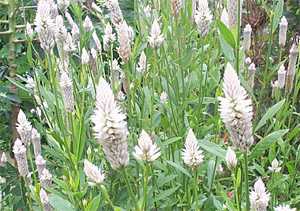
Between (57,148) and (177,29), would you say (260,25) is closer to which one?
(177,29)

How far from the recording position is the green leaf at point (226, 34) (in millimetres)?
1240

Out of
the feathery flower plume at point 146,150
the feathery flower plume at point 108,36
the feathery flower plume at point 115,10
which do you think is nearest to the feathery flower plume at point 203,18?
the feathery flower plume at point 115,10

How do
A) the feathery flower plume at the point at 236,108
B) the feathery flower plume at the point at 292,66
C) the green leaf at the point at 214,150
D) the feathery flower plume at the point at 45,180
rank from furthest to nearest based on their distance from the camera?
the feathery flower plume at the point at 292,66
the feathery flower plume at the point at 45,180
the green leaf at the point at 214,150
the feathery flower plume at the point at 236,108

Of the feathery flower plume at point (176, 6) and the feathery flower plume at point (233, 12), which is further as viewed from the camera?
the feathery flower plume at point (176, 6)

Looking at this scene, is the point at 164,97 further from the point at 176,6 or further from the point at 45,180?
the point at 45,180

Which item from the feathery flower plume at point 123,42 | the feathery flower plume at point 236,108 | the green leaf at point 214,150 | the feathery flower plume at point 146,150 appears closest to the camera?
the feathery flower plume at point 236,108

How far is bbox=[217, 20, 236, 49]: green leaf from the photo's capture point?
1.24m

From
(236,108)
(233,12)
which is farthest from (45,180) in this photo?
(236,108)

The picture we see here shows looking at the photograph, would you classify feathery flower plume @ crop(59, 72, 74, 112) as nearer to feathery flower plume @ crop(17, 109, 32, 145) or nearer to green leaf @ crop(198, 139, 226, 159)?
feathery flower plume @ crop(17, 109, 32, 145)

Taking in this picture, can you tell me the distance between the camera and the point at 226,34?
125cm

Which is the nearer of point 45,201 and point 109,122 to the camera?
point 109,122

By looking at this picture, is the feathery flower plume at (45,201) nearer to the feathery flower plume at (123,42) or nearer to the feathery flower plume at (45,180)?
the feathery flower plume at (45,180)

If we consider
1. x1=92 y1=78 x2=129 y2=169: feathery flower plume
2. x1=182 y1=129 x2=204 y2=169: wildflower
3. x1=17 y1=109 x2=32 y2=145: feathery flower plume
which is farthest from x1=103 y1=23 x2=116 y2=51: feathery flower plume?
x1=92 y1=78 x2=129 y2=169: feathery flower plume

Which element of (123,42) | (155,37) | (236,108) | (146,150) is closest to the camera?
(236,108)
